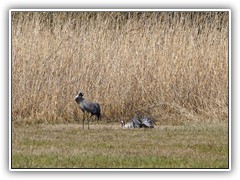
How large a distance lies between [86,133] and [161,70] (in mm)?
1133

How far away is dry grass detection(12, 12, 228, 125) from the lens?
8445 mm

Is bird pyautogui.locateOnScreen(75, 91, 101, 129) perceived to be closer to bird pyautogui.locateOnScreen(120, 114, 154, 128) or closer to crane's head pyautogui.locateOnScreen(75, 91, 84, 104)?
crane's head pyautogui.locateOnScreen(75, 91, 84, 104)

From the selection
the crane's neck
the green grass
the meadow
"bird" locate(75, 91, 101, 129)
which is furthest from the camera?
the crane's neck

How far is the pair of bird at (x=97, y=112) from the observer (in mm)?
8312

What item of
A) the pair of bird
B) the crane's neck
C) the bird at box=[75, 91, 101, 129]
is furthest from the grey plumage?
the crane's neck

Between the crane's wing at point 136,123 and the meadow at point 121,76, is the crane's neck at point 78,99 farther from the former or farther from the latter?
the crane's wing at point 136,123

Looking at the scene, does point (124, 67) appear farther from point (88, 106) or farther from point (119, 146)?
point (119, 146)

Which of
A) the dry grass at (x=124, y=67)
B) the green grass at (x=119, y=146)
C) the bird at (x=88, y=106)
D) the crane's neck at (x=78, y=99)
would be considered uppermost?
the dry grass at (x=124, y=67)

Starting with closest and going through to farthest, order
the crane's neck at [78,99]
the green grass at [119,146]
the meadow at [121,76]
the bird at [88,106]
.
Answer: the green grass at [119,146]
the meadow at [121,76]
the bird at [88,106]
the crane's neck at [78,99]

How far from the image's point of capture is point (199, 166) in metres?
7.21

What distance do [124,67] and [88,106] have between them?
0.74 metres

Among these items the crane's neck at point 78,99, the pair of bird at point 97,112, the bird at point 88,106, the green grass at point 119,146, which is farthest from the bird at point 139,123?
the crane's neck at point 78,99

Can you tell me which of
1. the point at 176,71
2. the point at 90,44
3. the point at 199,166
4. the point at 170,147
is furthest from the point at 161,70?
the point at 199,166

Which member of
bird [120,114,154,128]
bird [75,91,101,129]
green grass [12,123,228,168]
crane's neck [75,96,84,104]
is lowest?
green grass [12,123,228,168]
